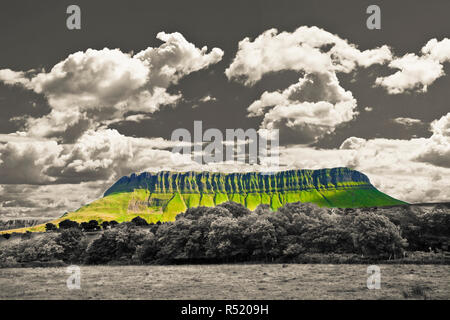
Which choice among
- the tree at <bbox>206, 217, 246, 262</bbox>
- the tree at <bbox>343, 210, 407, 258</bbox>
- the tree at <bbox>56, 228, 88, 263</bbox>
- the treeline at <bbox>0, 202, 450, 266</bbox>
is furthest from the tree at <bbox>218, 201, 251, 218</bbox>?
the tree at <bbox>343, 210, 407, 258</bbox>

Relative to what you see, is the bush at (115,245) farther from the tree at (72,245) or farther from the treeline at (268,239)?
the tree at (72,245)

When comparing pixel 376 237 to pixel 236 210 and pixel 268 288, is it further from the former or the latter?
pixel 236 210

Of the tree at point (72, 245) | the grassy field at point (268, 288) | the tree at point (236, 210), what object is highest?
the tree at point (236, 210)

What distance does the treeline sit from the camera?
75.8m

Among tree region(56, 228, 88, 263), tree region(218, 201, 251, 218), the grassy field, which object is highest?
tree region(218, 201, 251, 218)

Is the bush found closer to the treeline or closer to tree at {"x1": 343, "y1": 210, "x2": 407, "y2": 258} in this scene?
the treeline

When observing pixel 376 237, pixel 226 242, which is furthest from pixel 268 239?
pixel 376 237

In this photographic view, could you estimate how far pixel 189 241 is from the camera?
87938mm

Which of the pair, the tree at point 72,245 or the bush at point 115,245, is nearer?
the bush at point 115,245

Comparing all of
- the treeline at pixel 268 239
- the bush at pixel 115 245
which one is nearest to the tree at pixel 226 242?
the treeline at pixel 268 239

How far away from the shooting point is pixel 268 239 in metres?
81.7

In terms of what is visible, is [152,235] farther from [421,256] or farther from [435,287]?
[435,287]

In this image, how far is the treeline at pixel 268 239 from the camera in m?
75.8
